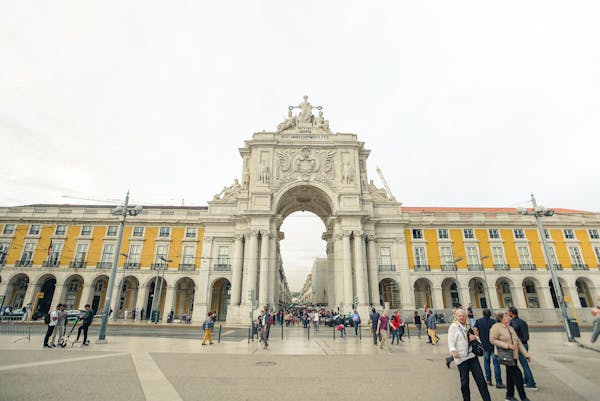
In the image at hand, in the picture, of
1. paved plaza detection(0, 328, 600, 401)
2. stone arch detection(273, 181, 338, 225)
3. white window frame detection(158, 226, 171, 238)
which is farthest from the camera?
white window frame detection(158, 226, 171, 238)

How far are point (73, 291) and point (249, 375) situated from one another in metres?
42.4

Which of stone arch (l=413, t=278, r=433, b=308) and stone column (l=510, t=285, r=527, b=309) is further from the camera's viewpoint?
stone arch (l=413, t=278, r=433, b=308)

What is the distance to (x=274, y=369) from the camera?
9.08m

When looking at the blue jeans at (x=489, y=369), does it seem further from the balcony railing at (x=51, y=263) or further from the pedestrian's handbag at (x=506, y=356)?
the balcony railing at (x=51, y=263)

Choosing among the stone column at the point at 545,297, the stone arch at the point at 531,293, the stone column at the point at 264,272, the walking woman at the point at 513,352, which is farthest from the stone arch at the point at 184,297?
the stone arch at the point at 531,293

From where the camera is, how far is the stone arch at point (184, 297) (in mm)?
39062

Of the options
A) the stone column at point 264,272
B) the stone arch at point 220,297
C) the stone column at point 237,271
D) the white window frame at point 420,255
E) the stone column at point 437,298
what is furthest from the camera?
the stone arch at point 220,297

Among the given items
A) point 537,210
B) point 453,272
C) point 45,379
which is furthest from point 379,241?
point 45,379

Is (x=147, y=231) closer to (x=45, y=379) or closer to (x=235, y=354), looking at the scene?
(x=235, y=354)

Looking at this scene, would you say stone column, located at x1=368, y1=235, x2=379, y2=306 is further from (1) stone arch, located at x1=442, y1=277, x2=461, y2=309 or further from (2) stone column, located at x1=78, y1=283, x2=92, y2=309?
(2) stone column, located at x1=78, y1=283, x2=92, y2=309

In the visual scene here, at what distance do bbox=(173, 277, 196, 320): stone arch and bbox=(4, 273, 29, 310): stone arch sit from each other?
17.2 metres

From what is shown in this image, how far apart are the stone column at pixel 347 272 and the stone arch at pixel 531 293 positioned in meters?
23.7

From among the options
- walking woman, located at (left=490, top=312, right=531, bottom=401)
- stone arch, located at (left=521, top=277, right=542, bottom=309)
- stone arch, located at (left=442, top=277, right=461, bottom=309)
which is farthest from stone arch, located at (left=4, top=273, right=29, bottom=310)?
stone arch, located at (left=521, top=277, right=542, bottom=309)

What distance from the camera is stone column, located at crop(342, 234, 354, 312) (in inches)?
1326
